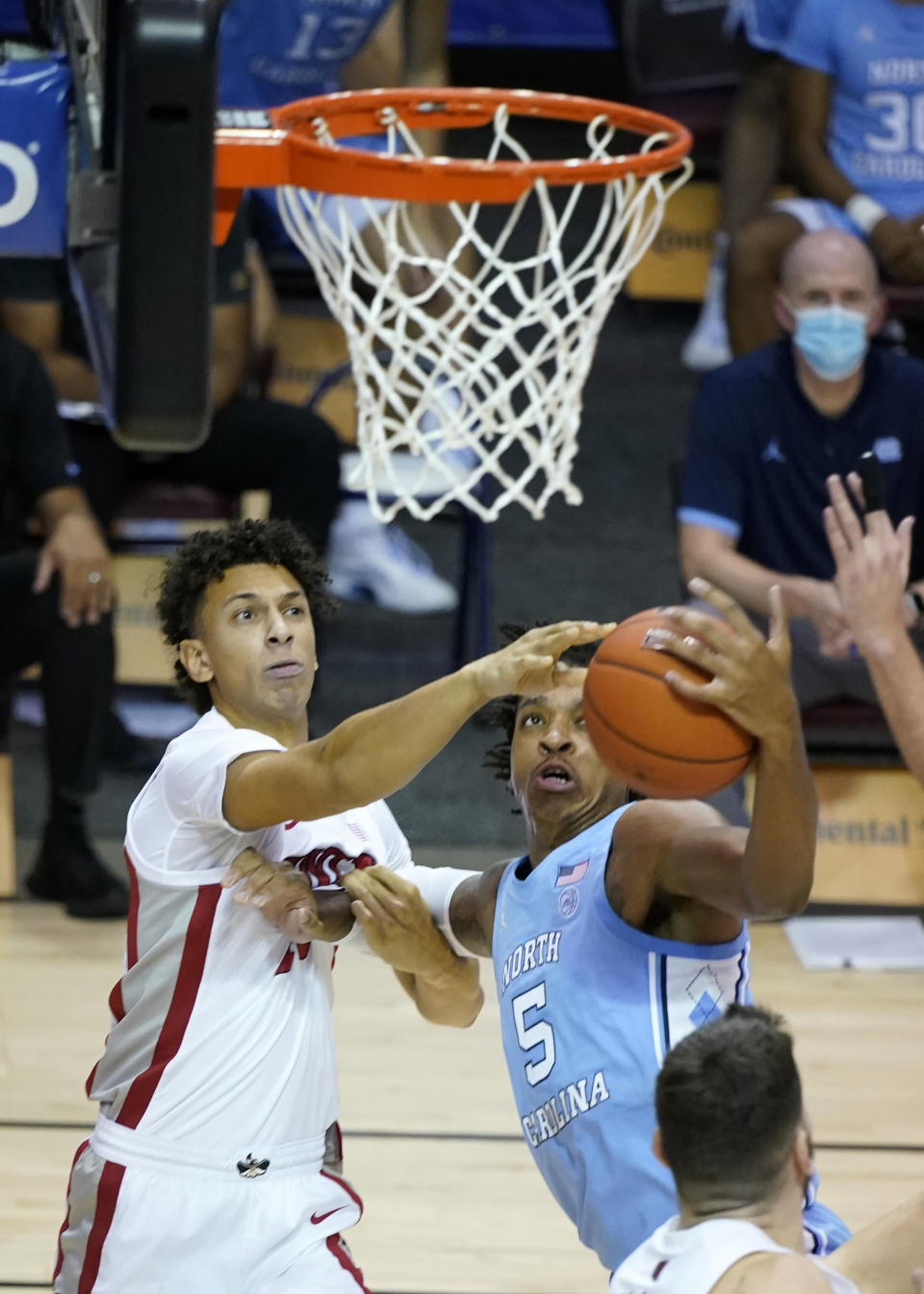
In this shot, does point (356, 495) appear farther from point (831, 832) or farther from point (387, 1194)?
point (387, 1194)

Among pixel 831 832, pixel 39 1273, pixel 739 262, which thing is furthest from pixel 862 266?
pixel 39 1273

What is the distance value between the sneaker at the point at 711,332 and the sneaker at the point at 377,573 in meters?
1.35

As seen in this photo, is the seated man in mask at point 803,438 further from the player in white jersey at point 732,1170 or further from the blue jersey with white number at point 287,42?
the player in white jersey at point 732,1170

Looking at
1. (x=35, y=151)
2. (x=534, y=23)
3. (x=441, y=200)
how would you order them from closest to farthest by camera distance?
(x=35, y=151) → (x=441, y=200) → (x=534, y=23)

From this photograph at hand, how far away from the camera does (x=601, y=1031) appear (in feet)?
8.79

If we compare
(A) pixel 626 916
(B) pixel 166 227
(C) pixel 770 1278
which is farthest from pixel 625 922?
(B) pixel 166 227

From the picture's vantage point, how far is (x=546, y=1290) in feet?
12.8

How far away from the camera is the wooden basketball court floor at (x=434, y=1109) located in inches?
158

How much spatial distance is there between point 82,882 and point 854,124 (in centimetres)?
347

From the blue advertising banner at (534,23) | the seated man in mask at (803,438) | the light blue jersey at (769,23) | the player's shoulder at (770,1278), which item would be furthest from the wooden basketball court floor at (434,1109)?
the blue advertising banner at (534,23)

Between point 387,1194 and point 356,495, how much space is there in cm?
274

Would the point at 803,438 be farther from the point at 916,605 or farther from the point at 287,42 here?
the point at 287,42

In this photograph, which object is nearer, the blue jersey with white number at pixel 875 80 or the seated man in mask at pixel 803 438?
the seated man in mask at pixel 803 438

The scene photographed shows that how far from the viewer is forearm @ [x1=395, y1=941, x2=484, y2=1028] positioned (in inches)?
123
